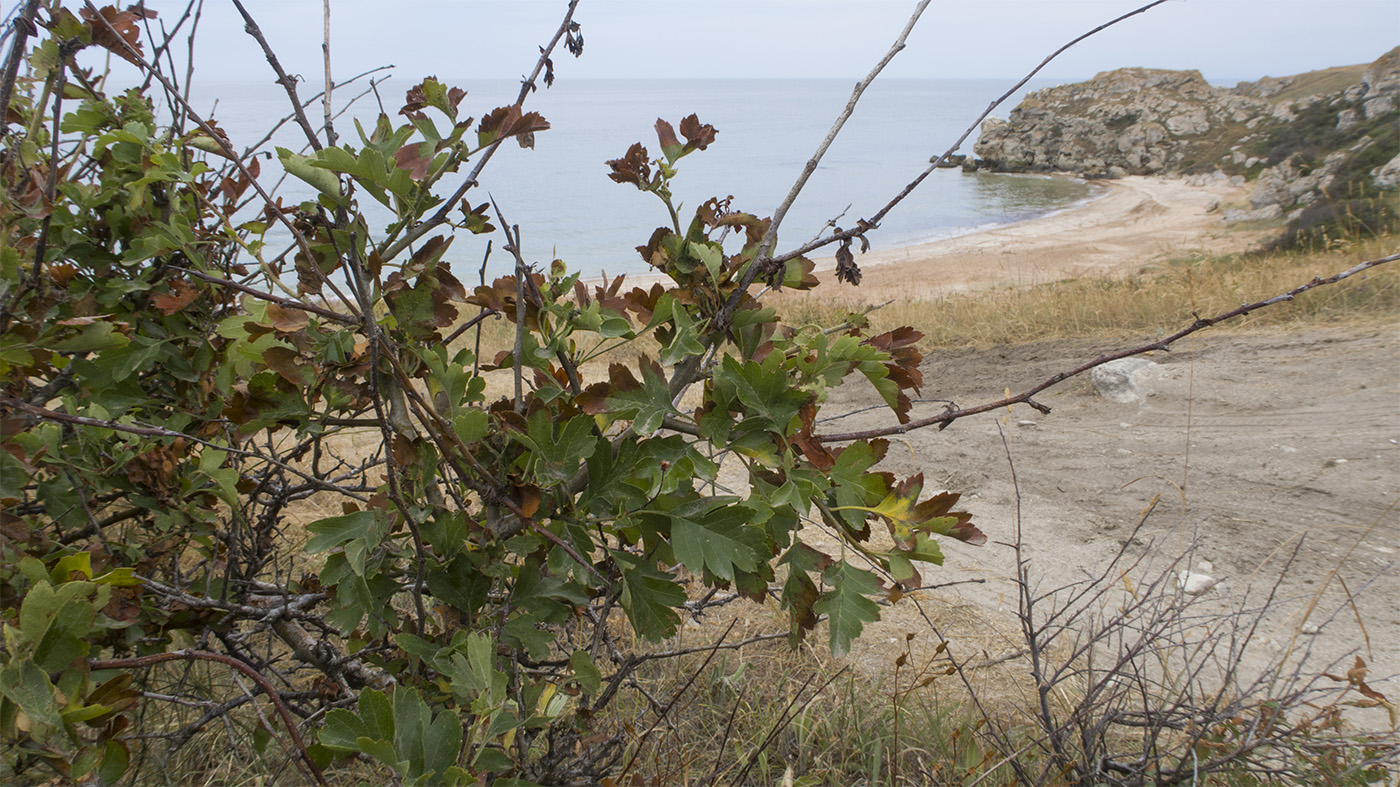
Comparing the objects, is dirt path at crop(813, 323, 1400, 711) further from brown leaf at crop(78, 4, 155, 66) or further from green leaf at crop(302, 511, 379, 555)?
brown leaf at crop(78, 4, 155, 66)

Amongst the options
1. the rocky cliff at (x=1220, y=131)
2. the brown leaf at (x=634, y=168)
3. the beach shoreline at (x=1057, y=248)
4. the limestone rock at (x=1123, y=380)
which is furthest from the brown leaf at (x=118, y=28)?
the rocky cliff at (x=1220, y=131)

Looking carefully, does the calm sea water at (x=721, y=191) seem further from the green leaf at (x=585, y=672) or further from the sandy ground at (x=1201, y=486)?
the green leaf at (x=585, y=672)

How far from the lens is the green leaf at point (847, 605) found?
3.64ft

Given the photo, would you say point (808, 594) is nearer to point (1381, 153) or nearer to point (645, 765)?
point (645, 765)

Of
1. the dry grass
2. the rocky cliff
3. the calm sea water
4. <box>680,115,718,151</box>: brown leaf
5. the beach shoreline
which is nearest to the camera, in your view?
<box>680,115,718,151</box>: brown leaf

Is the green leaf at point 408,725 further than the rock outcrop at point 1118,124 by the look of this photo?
No

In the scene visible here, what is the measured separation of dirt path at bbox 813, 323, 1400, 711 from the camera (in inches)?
124

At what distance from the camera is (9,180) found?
74.3 inches

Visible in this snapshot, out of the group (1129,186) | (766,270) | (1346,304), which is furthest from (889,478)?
(1129,186)

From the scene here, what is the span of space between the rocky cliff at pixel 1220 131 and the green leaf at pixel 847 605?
20967 millimetres

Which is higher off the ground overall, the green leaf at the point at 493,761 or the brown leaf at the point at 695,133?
the brown leaf at the point at 695,133

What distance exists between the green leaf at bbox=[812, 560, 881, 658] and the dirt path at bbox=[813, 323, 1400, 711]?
1573 mm

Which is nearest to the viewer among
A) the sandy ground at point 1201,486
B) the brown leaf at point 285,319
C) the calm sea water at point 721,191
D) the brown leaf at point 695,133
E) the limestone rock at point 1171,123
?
the brown leaf at point 285,319

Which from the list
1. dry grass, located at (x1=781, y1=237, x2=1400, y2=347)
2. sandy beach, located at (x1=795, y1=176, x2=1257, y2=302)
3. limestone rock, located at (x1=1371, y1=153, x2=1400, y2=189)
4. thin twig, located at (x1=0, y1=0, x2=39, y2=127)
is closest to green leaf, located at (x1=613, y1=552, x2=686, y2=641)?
thin twig, located at (x1=0, y1=0, x2=39, y2=127)
